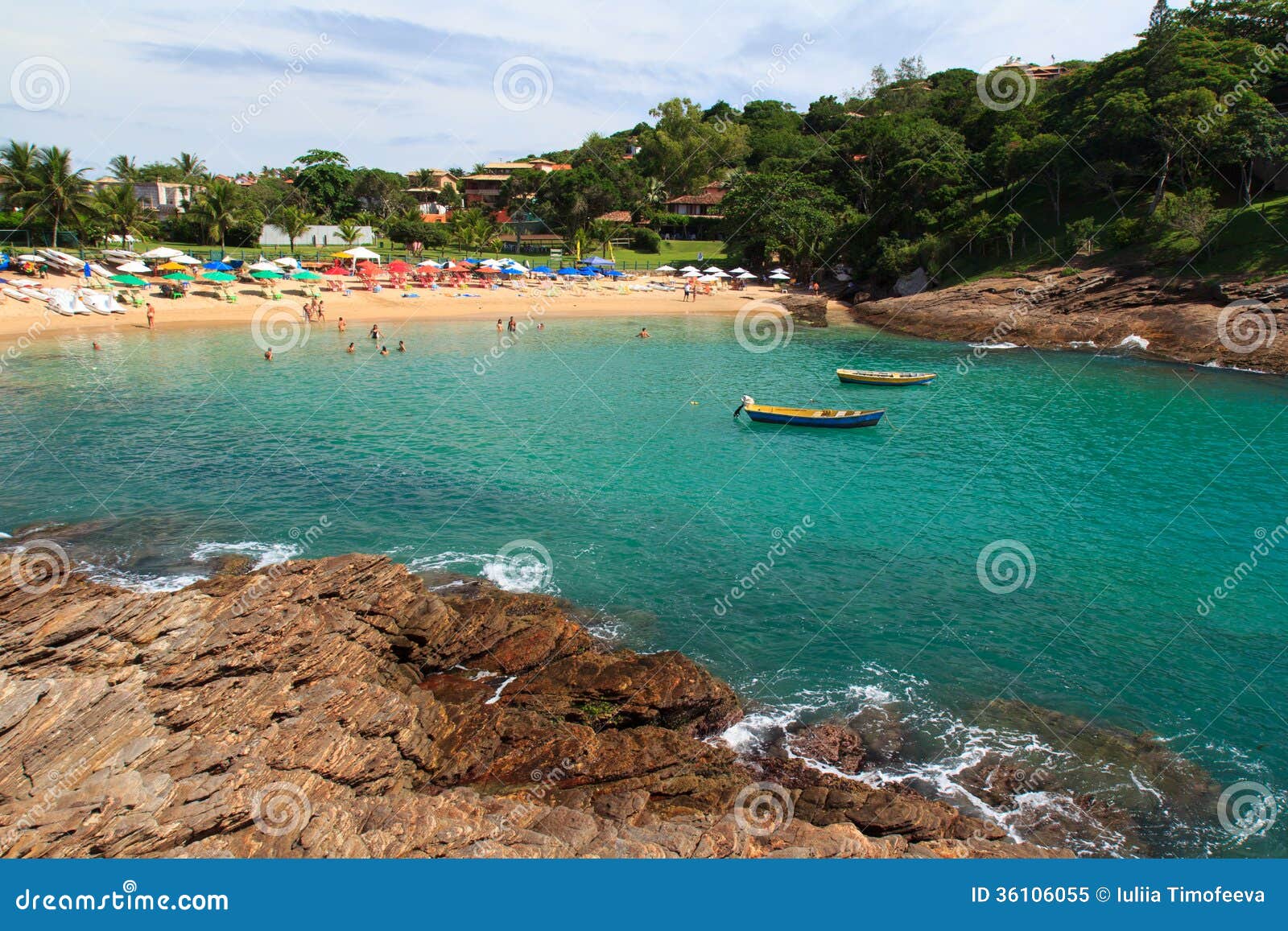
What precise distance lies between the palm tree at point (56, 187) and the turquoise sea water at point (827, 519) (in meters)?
21.0

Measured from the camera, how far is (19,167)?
199ft

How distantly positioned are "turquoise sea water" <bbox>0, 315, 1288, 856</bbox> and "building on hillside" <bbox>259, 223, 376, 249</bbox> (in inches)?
1844

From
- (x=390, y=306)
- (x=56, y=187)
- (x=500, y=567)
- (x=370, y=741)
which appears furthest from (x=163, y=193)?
(x=370, y=741)

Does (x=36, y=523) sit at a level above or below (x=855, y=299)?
below

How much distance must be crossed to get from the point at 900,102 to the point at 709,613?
366 ft

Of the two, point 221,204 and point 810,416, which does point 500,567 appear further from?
point 221,204

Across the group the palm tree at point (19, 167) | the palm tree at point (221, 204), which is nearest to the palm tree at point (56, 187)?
the palm tree at point (19, 167)

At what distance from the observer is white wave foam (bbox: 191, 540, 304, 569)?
22.1 meters

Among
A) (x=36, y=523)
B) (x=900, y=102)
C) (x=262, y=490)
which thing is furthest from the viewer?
(x=900, y=102)

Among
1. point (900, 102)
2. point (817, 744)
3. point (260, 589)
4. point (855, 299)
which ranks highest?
point (900, 102)

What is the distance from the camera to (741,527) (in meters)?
25.4

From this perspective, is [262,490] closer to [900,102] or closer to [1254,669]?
[1254,669]

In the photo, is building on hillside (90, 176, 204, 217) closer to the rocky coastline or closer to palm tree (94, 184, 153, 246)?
palm tree (94, 184, 153, 246)

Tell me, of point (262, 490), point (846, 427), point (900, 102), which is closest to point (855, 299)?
point (846, 427)
